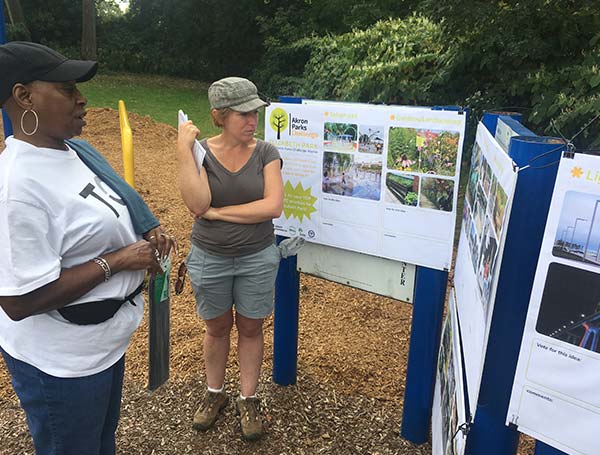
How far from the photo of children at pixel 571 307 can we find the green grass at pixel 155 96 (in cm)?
1039

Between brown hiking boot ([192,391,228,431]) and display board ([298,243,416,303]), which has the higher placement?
display board ([298,243,416,303])

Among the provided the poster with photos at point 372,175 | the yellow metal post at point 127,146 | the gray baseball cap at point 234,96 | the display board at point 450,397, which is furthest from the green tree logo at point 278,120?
the display board at point 450,397

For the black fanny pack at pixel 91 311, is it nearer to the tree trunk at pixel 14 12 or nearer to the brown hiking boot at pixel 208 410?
the brown hiking boot at pixel 208 410

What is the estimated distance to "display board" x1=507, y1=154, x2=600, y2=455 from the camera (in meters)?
1.22

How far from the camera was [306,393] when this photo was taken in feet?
10.7

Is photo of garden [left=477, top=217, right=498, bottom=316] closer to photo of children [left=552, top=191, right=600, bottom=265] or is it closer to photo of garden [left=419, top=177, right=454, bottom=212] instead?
photo of children [left=552, top=191, right=600, bottom=265]

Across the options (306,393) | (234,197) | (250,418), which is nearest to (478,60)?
(306,393)

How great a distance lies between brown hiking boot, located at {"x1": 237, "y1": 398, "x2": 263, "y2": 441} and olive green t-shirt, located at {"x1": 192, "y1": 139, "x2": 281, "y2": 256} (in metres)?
0.92

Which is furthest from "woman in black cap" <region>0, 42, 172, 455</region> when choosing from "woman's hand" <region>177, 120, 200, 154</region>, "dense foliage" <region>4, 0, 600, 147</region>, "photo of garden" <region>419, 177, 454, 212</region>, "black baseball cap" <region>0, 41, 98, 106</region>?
"dense foliage" <region>4, 0, 600, 147</region>

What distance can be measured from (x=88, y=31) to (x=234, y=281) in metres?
23.4

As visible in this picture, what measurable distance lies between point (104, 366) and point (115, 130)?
9.08m

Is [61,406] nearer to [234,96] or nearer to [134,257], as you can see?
[134,257]

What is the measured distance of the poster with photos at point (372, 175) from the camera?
238 cm

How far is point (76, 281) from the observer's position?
1.65 meters
